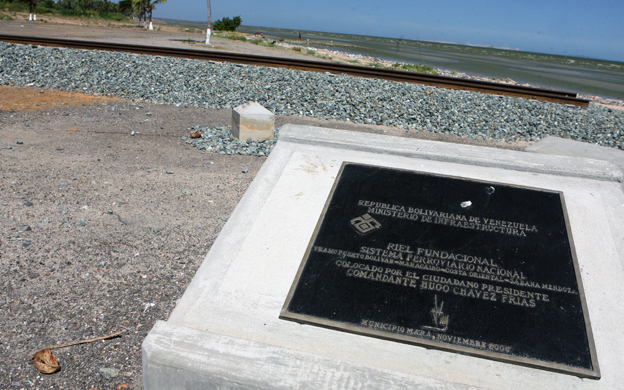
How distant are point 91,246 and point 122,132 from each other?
3.77 m

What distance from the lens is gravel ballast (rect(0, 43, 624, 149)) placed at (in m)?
8.46

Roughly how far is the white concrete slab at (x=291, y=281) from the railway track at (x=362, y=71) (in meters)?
8.47

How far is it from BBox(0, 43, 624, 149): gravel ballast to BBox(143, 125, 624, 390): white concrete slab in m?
5.17

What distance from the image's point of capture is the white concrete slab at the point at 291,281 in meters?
2.02

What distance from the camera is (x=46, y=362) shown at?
2707mm

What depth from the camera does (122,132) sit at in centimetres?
721

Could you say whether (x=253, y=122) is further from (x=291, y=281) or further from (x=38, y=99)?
(x=38, y=99)

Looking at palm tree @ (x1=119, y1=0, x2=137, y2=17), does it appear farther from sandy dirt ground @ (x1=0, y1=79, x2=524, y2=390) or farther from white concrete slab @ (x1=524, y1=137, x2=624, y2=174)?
white concrete slab @ (x1=524, y1=137, x2=624, y2=174)

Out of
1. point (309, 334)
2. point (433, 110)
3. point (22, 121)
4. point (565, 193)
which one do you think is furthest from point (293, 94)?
point (309, 334)

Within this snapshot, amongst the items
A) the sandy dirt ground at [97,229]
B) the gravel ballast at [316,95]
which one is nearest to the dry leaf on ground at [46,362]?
the sandy dirt ground at [97,229]

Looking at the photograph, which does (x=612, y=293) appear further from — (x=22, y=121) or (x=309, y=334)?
(x=22, y=121)

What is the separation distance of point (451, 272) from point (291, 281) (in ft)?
2.90

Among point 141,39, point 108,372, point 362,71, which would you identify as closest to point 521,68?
point 141,39

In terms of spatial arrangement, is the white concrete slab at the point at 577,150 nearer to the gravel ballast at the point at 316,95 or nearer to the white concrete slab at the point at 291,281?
the gravel ballast at the point at 316,95
